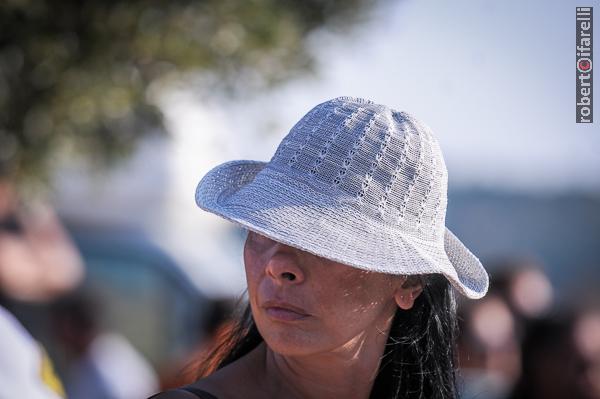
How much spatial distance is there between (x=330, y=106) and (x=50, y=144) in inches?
163

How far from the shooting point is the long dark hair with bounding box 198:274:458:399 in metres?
2.16

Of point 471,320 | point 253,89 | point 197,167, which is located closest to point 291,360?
point 471,320

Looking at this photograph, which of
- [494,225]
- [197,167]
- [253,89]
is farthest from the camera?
[494,225]

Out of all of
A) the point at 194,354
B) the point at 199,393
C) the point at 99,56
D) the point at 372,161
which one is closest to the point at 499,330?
the point at 194,354

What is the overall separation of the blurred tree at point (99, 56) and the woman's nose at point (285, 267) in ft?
13.0

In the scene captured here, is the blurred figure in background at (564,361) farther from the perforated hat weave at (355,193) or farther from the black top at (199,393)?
the black top at (199,393)

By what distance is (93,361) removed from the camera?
650 cm

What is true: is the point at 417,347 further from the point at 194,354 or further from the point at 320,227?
the point at 194,354

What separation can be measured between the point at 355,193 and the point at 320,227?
0.11m

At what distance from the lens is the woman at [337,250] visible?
1.88m

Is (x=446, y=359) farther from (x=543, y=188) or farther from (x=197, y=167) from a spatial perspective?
(x=543, y=188)

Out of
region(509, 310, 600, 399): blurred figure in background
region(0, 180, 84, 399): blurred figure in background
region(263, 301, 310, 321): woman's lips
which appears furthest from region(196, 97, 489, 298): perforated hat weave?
region(509, 310, 600, 399): blurred figure in background

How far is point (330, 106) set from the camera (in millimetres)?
2025

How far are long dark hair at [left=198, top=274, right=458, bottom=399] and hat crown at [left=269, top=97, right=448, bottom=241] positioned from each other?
206 millimetres
